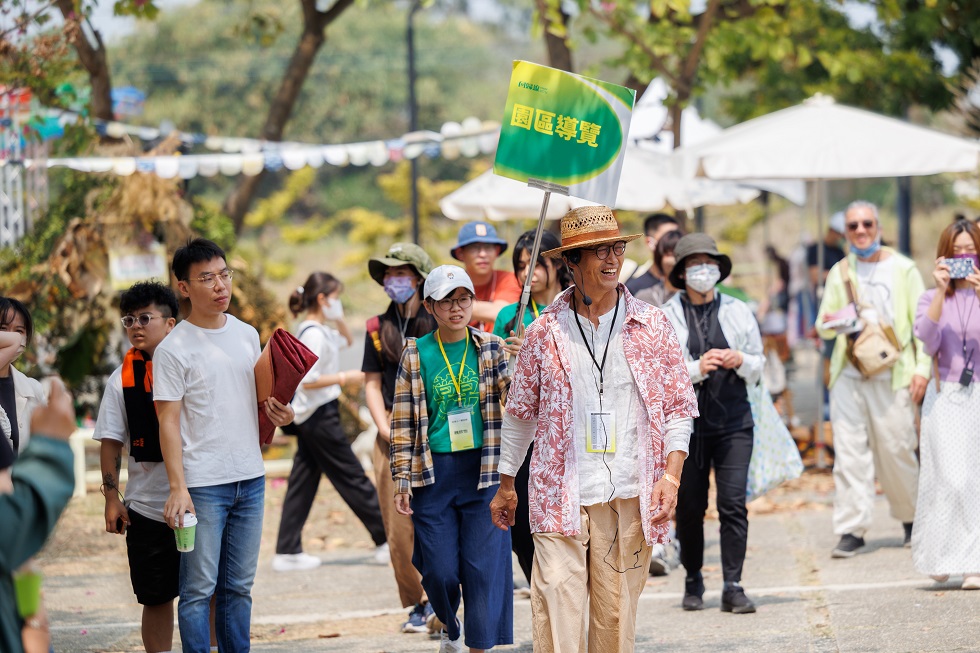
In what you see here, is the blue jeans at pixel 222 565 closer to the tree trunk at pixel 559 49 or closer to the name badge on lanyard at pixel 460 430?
the name badge on lanyard at pixel 460 430

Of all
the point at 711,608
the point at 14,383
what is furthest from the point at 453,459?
the point at 711,608

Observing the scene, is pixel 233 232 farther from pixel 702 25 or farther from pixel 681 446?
pixel 681 446

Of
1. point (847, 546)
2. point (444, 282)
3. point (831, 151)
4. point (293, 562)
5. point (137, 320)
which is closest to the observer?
point (137, 320)

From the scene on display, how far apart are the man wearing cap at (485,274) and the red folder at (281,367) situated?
6.64ft

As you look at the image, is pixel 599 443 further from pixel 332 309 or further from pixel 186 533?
pixel 332 309

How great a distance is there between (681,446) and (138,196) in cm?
771

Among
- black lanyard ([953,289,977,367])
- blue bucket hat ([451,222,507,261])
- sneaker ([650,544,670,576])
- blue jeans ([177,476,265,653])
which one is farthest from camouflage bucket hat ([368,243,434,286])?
black lanyard ([953,289,977,367])

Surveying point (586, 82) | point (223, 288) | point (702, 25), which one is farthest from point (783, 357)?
point (223, 288)

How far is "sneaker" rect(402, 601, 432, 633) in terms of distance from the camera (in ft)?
22.9

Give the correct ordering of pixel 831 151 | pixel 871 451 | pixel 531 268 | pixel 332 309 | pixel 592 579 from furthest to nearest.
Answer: pixel 831 151 → pixel 332 309 → pixel 871 451 → pixel 531 268 → pixel 592 579

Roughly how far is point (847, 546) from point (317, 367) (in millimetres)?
3586

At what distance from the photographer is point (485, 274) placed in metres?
7.62

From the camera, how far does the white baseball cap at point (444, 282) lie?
230 inches

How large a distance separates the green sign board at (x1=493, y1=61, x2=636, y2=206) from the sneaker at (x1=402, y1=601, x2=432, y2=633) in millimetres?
2428
